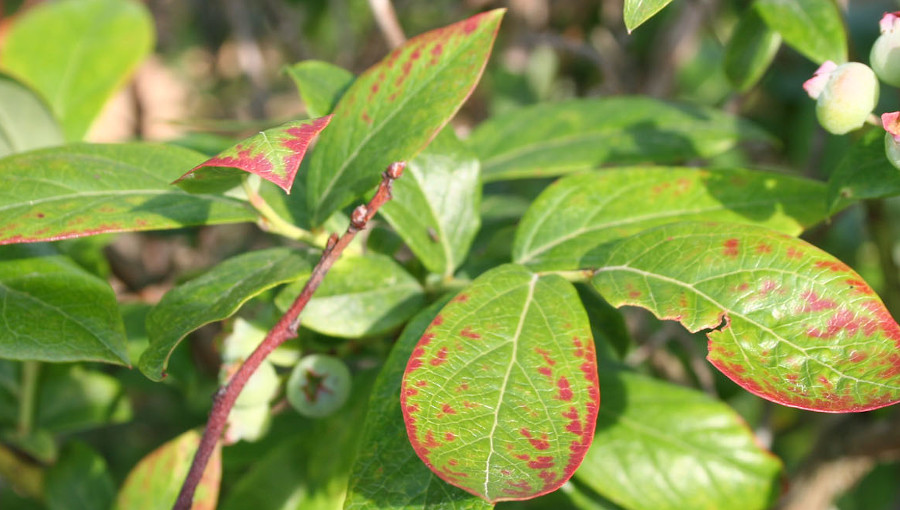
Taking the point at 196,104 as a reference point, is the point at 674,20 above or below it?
below

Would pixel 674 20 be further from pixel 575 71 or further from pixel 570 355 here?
pixel 570 355

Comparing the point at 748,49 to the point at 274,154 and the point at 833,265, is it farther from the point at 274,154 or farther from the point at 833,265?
the point at 274,154

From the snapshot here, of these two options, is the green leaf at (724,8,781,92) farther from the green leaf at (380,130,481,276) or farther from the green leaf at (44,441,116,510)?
the green leaf at (44,441,116,510)

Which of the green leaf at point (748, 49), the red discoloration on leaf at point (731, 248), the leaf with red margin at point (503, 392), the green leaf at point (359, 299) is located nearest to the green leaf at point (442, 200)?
the green leaf at point (359, 299)

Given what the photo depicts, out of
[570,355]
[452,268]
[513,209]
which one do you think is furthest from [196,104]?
[570,355]

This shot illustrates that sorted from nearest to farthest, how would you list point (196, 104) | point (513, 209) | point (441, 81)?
point (441, 81), point (513, 209), point (196, 104)

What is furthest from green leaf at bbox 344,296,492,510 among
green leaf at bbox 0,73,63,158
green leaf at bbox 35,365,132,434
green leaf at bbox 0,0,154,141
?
green leaf at bbox 0,0,154,141
